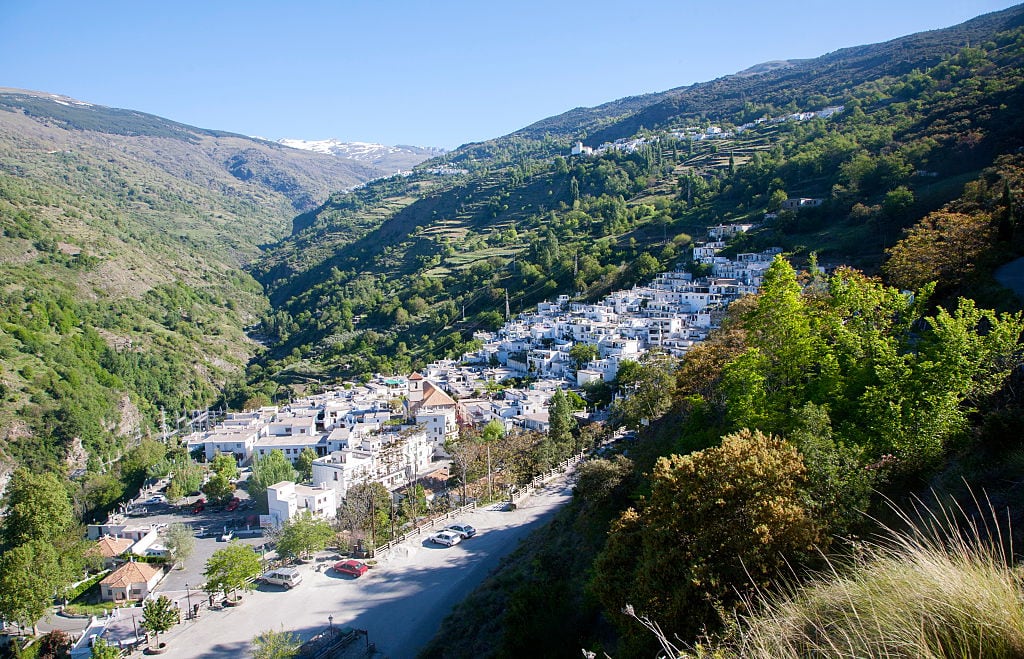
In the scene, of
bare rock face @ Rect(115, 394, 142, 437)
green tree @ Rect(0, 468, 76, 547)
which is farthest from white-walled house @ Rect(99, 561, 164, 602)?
bare rock face @ Rect(115, 394, 142, 437)

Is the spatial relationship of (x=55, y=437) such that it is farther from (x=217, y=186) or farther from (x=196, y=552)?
(x=217, y=186)

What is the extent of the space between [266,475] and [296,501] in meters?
2.81

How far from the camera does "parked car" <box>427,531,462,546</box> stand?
1636 cm

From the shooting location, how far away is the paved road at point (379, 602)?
12.5 meters

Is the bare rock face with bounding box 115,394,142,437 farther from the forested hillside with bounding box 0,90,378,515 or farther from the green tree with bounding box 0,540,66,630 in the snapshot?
the green tree with bounding box 0,540,66,630

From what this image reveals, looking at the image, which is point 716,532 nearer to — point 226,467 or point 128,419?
point 226,467

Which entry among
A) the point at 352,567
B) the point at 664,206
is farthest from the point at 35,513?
the point at 664,206

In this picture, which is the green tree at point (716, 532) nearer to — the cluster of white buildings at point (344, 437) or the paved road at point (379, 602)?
the paved road at point (379, 602)

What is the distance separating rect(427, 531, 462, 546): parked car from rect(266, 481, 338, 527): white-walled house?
23.7 feet

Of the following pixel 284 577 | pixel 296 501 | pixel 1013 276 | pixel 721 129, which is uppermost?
pixel 721 129

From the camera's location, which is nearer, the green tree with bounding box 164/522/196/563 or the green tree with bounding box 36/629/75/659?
the green tree with bounding box 36/629/75/659

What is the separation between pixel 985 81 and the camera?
45875 millimetres

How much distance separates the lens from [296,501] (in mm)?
22703

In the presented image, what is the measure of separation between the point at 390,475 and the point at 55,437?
29.8 m
